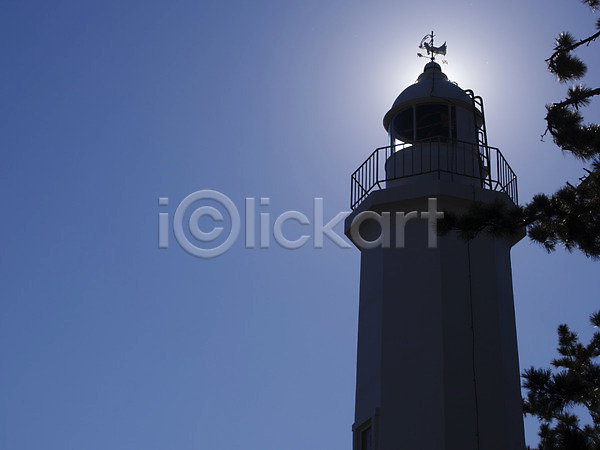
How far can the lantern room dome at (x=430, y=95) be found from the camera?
14664 mm

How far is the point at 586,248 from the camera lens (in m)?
9.53

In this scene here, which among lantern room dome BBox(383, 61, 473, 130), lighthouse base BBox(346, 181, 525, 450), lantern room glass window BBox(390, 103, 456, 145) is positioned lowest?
lighthouse base BBox(346, 181, 525, 450)

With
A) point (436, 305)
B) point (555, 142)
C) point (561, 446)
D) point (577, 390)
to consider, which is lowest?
point (561, 446)

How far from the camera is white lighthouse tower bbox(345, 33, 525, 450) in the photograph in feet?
40.6

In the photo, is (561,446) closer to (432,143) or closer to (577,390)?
(577,390)

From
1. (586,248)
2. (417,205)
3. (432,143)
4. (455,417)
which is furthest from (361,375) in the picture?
(586,248)

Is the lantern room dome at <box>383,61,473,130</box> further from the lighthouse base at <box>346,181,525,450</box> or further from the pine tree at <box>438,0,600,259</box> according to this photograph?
the pine tree at <box>438,0,600,259</box>

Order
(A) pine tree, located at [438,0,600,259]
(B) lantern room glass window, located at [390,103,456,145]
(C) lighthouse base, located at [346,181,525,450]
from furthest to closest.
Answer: (B) lantern room glass window, located at [390,103,456,145] < (C) lighthouse base, located at [346,181,525,450] < (A) pine tree, located at [438,0,600,259]

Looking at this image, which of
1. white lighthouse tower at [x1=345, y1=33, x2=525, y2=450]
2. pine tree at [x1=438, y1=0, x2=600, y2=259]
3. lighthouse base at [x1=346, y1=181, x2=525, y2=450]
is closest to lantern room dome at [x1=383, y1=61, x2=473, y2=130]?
white lighthouse tower at [x1=345, y1=33, x2=525, y2=450]

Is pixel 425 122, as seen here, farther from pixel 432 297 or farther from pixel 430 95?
pixel 432 297

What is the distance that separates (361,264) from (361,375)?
211cm

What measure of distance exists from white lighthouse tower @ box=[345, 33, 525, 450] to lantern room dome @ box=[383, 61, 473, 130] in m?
0.02

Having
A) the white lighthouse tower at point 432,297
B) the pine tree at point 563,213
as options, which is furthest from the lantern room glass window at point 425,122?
the pine tree at point 563,213

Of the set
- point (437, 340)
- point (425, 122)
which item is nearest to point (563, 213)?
point (437, 340)
